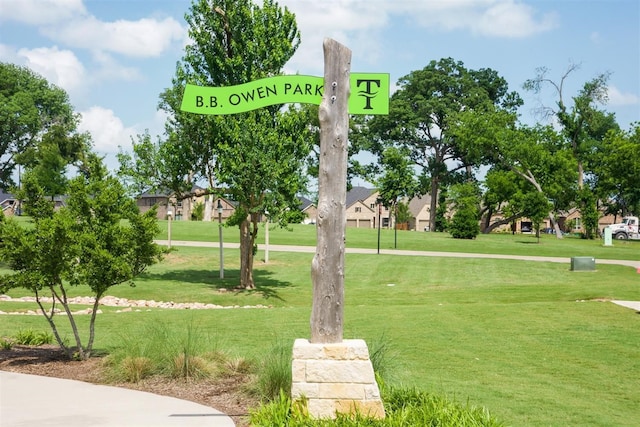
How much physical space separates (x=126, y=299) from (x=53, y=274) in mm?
12713

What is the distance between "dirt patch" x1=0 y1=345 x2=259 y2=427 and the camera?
751 cm

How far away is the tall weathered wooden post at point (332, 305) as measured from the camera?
6.54 metres

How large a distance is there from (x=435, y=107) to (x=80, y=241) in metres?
57.5

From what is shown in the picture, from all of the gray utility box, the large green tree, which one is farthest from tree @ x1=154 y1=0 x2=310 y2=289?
the large green tree

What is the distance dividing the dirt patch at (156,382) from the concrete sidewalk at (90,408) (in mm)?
224

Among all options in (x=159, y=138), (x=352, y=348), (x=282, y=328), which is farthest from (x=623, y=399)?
(x=159, y=138)

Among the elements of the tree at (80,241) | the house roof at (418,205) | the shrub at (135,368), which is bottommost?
the shrub at (135,368)

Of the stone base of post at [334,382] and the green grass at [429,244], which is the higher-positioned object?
the green grass at [429,244]

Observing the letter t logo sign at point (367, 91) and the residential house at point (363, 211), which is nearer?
the letter t logo sign at point (367, 91)

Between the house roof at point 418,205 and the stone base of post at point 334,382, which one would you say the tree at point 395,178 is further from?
the stone base of post at point 334,382

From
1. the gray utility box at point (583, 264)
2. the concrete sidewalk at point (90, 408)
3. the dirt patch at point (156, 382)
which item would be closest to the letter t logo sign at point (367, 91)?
the dirt patch at point (156, 382)

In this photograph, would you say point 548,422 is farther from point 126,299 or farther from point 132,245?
point 126,299

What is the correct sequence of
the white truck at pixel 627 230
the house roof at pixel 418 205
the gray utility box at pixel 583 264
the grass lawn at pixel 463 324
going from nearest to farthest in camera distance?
the grass lawn at pixel 463 324 < the gray utility box at pixel 583 264 < the white truck at pixel 627 230 < the house roof at pixel 418 205

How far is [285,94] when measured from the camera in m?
7.47
